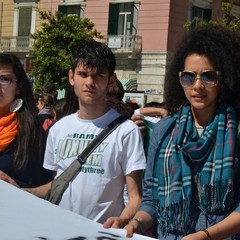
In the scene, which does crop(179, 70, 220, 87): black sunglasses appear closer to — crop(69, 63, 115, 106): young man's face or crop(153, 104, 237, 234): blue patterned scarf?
crop(153, 104, 237, 234): blue patterned scarf

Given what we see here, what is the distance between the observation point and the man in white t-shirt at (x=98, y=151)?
111 inches

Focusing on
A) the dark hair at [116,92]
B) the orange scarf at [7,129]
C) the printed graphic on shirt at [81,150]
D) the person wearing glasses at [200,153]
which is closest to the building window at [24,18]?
the dark hair at [116,92]

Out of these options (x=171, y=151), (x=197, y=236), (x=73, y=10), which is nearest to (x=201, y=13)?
(x=73, y=10)

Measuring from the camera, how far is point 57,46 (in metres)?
21.3

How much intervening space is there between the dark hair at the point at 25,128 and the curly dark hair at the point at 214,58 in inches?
39.0

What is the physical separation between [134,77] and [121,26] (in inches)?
83.9

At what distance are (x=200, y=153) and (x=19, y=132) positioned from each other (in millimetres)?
1371

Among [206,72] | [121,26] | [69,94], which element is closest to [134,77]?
[121,26]

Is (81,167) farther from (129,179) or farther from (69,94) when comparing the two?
(69,94)

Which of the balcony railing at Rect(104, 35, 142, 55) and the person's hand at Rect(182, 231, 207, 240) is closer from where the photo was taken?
the person's hand at Rect(182, 231, 207, 240)

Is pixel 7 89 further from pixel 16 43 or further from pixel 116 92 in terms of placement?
pixel 16 43

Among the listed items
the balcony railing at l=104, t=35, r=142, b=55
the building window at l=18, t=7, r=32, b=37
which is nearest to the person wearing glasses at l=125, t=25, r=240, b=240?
the balcony railing at l=104, t=35, r=142, b=55

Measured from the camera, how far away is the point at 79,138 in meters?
2.93

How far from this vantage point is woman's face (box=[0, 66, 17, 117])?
3.52 meters
